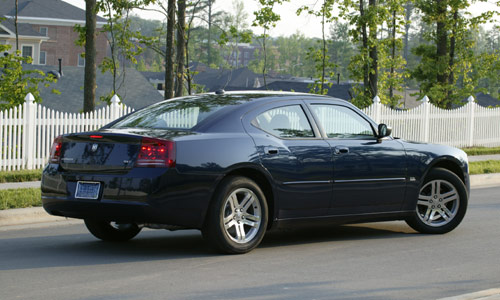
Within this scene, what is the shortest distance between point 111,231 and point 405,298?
3.69 meters

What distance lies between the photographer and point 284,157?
8406 millimetres

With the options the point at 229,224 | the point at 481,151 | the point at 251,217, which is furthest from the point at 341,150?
the point at 481,151

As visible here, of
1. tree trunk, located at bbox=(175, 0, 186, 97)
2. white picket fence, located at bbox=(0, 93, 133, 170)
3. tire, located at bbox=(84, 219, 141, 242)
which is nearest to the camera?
tire, located at bbox=(84, 219, 141, 242)

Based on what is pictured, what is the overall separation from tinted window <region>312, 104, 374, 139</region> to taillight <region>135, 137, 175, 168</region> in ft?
6.60

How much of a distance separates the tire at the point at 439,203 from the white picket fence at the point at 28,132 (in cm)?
953

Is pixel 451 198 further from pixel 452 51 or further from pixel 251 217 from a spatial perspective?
pixel 452 51

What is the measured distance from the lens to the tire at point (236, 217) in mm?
7863

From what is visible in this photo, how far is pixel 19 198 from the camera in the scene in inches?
460

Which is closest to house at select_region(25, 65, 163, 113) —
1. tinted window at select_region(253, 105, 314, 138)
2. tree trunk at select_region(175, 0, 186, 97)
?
tree trunk at select_region(175, 0, 186, 97)

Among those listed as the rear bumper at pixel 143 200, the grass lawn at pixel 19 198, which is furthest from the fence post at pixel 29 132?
the rear bumper at pixel 143 200

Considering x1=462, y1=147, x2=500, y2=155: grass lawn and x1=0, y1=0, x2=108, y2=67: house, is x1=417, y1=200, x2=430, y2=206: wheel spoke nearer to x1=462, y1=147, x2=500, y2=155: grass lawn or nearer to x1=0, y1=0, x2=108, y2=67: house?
x1=462, y1=147, x2=500, y2=155: grass lawn

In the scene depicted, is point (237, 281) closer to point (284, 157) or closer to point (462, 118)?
point (284, 157)

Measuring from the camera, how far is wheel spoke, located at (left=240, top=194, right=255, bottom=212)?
812 centimetres

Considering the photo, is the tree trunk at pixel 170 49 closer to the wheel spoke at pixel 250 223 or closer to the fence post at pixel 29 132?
the fence post at pixel 29 132
